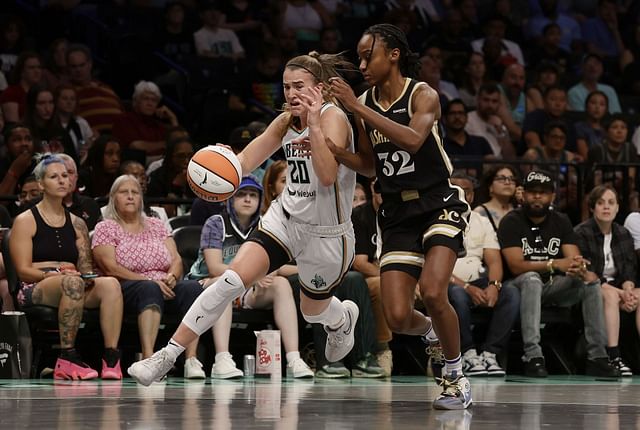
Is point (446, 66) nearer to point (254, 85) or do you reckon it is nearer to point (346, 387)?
point (254, 85)

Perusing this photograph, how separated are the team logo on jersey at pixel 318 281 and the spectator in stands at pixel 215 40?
6924 mm

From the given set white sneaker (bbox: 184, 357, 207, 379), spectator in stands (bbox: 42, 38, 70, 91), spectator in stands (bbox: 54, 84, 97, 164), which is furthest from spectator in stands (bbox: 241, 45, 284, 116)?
white sneaker (bbox: 184, 357, 207, 379)

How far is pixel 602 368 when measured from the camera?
9664 mm

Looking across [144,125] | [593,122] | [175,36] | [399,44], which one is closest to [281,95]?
[175,36]

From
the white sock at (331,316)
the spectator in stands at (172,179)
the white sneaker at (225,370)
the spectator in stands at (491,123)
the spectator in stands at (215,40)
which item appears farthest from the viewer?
the spectator in stands at (215,40)

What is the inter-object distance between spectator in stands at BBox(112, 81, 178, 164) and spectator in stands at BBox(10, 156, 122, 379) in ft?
7.95

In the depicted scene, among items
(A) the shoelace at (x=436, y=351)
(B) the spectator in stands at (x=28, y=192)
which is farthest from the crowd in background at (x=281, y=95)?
(A) the shoelace at (x=436, y=351)

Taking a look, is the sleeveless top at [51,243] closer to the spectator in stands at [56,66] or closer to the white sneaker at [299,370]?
the white sneaker at [299,370]

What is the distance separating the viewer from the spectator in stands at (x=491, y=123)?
1276cm

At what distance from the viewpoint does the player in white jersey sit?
6.48 meters

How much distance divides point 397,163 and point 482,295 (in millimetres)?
3403

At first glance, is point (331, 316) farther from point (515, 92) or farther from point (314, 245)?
point (515, 92)

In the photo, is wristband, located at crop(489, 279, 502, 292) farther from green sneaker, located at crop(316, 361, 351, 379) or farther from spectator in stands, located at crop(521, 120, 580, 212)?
green sneaker, located at crop(316, 361, 351, 379)

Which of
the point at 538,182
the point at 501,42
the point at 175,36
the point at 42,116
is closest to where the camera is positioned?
the point at 538,182
